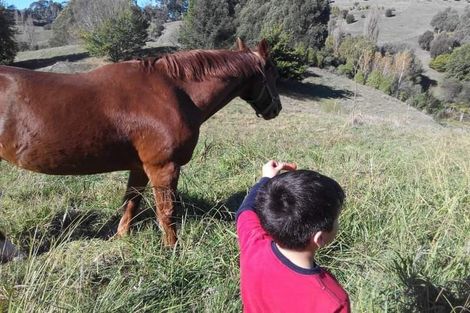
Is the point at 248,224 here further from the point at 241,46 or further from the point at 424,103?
the point at 424,103

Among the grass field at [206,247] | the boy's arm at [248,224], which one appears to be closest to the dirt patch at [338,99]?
the grass field at [206,247]

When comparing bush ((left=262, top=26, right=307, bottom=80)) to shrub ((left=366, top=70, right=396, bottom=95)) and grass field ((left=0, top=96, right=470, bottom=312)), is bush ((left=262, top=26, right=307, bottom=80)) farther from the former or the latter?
grass field ((left=0, top=96, right=470, bottom=312))

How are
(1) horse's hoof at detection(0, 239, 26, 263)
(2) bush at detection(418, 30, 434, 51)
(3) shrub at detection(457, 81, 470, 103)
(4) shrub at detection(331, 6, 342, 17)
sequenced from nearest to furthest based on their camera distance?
(1) horse's hoof at detection(0, 239, 26, 263), (3) shrub at detection(457, 81, 470, 103), (2) bush at detection(418, 30, 434, 51), (4) shrub at detection(331, 6, 342, 17)

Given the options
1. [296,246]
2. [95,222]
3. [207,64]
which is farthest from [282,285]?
[95,222]

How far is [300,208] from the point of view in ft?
4.88

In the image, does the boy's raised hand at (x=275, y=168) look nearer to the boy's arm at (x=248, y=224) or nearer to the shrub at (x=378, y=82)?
the boy's arm at (x=248, y=224)

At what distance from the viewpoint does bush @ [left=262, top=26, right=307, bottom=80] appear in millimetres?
24062

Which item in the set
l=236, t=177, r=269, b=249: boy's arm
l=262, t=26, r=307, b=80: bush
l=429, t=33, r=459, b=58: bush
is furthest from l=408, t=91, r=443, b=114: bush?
l=236, t=177, r=269, b=249: boy's arm

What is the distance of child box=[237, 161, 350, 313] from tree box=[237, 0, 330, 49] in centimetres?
3289

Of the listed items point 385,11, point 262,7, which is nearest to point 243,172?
point 262,7

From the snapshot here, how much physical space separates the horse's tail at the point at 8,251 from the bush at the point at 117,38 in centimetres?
2253

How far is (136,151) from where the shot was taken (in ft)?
10.8

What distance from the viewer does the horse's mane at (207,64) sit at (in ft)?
11.3

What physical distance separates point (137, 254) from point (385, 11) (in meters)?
83.6
